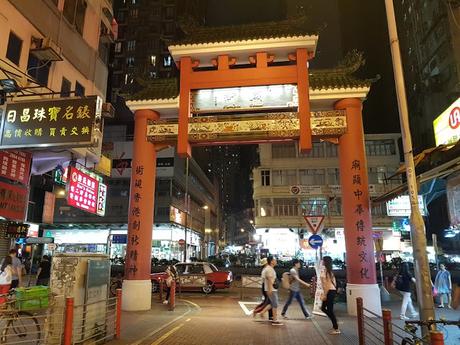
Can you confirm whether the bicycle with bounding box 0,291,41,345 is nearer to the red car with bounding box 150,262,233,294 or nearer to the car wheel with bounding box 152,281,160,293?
the red car with bounding box 150,262,233,294

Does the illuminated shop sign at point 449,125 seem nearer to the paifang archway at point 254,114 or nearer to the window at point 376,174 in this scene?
the paifang archway at point 254,114

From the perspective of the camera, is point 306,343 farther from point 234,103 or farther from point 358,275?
point 234,103

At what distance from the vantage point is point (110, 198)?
43.1 m

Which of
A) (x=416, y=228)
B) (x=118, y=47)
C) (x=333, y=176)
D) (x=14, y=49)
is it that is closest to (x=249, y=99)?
(x=14, y=49)

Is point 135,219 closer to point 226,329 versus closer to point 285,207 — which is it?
point 226,329

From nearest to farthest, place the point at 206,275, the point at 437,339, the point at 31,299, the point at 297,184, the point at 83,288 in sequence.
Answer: the point at 437,339 → the point at 31,299 → the point at 83,288 → the point at 206,275 → the point at 297,184

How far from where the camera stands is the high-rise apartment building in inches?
1345

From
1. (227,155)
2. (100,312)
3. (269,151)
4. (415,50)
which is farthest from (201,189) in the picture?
(227,155)

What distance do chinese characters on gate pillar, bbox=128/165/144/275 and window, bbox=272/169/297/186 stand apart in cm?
3113

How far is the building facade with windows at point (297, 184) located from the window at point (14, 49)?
3318cm

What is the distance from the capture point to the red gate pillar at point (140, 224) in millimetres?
13383

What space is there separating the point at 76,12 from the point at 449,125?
55.1 feet

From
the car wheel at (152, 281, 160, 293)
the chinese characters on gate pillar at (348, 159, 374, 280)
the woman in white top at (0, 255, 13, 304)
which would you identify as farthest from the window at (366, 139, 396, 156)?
the woman in white top at (0, 255, 13, 304)

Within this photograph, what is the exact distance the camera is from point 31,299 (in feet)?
22.8
